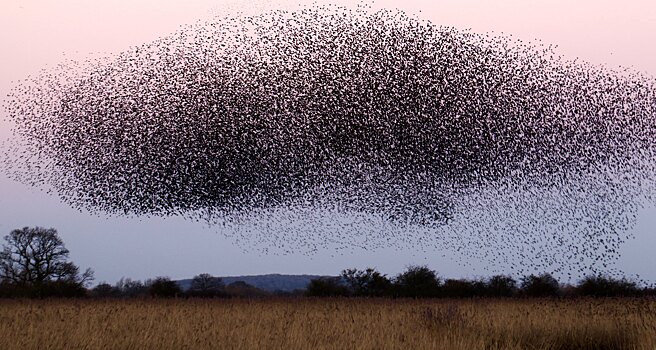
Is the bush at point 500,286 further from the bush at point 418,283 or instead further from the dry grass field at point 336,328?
the dry grass field at point 336,328

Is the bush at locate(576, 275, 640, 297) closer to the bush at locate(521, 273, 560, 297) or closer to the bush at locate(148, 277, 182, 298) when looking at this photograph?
the bush at locate(521, 273, 560, 297)

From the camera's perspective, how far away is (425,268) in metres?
27.4

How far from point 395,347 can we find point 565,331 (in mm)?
3782

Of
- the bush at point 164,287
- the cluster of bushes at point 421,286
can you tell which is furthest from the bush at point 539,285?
the bush at point 164,287

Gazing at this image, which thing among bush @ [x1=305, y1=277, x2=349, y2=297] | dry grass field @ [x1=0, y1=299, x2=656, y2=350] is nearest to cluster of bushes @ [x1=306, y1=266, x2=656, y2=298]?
bush @ [x1=305, y1=277, x2=349, y2=297]

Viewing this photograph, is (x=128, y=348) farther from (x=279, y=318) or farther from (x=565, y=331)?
(x=565, y=331)

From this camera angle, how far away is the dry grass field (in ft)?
36.9

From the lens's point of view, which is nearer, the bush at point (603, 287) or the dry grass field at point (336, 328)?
the dry grass field at point (336, 328)

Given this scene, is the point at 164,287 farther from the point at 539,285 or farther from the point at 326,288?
the point at 539,285

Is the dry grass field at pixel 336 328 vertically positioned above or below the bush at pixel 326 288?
below

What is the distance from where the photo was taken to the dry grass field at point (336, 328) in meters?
11.2

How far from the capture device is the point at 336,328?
1300cm

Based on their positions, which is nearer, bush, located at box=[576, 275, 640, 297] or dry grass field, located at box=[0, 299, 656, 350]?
dry grass field, located at box=[0, 299, 656, 350]

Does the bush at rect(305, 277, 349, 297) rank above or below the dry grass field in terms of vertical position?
above
